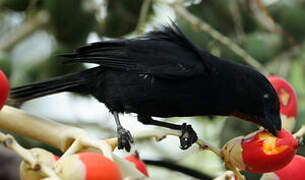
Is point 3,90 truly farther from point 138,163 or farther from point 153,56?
point 153,56

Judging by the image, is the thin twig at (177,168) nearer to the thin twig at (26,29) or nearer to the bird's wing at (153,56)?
the bird's wing at (153,56)

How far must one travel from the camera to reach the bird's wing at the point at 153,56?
2176 mm

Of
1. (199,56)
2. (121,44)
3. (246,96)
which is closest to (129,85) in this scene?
(121,44)

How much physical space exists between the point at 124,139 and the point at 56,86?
51cm

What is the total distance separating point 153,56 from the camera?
2285 millimetres

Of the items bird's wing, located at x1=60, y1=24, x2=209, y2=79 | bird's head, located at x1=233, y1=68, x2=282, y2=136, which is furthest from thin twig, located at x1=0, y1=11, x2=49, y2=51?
bird's head, located at x1=233, y1=68, x2=282, y2=136

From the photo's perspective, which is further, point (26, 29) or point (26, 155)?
point (26, 29)

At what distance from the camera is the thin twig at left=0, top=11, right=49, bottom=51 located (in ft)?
8.51

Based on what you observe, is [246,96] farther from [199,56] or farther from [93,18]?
[93,18]

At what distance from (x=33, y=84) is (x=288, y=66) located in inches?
42.1

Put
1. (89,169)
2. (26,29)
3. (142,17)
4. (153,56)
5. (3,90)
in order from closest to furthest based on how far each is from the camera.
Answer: (89,169) < (3,90) < (142,17) < (153,56) < (26,29)

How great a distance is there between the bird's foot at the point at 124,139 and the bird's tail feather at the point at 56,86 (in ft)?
1.36

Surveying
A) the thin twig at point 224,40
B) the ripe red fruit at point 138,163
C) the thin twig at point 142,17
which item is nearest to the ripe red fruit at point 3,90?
the ripe red fruit at point 138,163

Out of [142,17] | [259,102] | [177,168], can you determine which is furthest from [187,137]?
[142,17]
